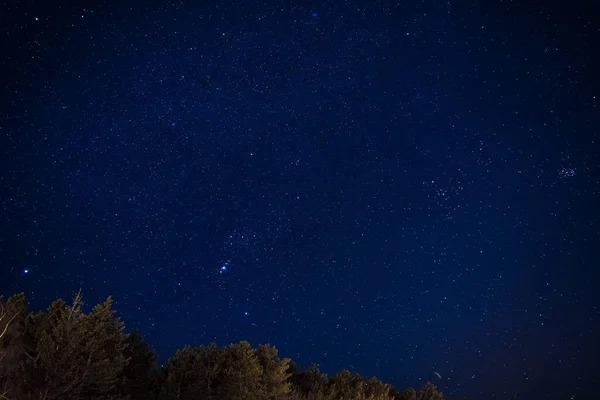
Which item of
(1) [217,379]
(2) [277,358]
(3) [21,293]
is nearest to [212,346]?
(1) [217,379]

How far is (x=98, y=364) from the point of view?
9.93 meters

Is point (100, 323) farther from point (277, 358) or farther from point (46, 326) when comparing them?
point (277, 358)

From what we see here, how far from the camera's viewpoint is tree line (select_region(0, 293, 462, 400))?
957 centimetres

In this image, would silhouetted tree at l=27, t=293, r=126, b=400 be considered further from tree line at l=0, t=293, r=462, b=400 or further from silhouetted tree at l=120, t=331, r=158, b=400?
silhouetted tree at l=120, t=331, r=158, b=400

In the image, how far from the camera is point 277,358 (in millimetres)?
18734

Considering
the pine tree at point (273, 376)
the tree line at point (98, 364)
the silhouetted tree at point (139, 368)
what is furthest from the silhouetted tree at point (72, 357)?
the pine tree at point (273, 376)

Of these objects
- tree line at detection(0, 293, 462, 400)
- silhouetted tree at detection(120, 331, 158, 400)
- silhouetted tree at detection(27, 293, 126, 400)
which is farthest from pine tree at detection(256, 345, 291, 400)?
silhouetted tree at detection(27, 293, 126, 400)

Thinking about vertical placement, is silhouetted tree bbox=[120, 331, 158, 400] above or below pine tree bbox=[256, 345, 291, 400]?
above

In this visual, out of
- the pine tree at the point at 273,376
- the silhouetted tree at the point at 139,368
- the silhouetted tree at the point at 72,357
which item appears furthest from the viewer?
the pine tree at the point at 273,376

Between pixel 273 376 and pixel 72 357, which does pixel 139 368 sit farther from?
pixel 72 357

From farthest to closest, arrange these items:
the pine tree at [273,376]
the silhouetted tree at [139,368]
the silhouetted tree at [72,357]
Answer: the pine tree at [273,376] → the silhouetted tree at [139,368] → the silhouetted tree at [72,357]

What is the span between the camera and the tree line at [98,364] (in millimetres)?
→ 9570

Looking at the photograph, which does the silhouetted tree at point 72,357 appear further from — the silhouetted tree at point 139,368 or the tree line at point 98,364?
the silhouetted tree at point 139,368

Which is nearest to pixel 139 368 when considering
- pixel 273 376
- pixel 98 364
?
pixel 273 376
